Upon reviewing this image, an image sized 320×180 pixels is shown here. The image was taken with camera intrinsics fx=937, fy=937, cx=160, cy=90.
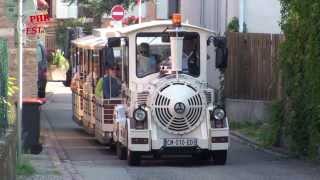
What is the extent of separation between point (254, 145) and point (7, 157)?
34.2 ft

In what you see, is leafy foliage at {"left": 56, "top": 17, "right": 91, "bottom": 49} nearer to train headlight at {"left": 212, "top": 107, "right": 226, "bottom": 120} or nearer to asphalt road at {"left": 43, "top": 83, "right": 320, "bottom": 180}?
asphalt road at {"left": 43, "top": 83, "right": 320, "bottom": 180}

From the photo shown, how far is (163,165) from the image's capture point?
17188mm

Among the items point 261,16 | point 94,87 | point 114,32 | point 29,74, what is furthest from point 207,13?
point 114,32

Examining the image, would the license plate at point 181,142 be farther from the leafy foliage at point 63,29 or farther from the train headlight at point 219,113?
the leafy foliage at point 63,29

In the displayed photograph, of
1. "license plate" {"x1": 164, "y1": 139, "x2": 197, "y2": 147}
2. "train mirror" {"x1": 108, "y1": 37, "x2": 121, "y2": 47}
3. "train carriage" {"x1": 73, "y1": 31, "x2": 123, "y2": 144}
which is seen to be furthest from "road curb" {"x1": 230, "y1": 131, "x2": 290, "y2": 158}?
"train mirror" {"x1": 108, "y1": 37, "x2": 121, "y2": 47}

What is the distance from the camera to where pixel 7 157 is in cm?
1120

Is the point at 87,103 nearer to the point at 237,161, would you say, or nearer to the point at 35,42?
the point at 35,42

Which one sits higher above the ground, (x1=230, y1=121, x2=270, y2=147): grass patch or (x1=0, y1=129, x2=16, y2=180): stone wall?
(x1=0, y1=129, x2=16, y2=180): stone wall

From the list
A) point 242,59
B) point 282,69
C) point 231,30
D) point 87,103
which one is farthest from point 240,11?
point 282,69

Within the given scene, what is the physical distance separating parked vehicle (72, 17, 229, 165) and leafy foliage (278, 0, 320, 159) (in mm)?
1485

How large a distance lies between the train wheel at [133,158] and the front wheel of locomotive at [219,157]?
1347 millimetres

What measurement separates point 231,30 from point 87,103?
271 inches

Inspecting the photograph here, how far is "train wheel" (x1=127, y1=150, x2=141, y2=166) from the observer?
16.6m

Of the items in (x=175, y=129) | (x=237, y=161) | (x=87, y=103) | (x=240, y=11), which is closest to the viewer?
(x=175, y=129)
